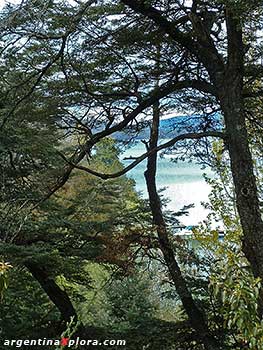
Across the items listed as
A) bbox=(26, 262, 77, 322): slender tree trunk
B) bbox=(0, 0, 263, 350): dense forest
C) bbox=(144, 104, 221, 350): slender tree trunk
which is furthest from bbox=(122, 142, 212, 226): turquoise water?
bbox=(26, 262, 77, 322): slender tree trunk

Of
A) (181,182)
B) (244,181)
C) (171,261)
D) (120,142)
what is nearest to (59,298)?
(171,261)

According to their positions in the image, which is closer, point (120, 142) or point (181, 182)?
point (120, 142)

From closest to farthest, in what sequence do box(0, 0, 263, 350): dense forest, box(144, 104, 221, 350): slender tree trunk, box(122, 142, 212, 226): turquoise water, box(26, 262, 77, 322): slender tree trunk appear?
box(0, 0, 263, 350): dense forest < box(144, 104, 221, 350): slender tree trunk < box(26, 262, 77, 322): slender tree trunk < box(122, 142, 212, 226): turquoise water

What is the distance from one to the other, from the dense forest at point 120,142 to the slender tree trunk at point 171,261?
1 centimetres

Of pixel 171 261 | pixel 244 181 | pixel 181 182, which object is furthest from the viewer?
pixel 181 182

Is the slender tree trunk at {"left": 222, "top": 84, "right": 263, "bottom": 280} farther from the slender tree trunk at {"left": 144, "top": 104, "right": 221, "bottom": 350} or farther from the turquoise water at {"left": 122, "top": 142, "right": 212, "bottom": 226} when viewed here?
the turquoise water at {"left": 122, "top": 142, "right": 212, "bottom": 226}

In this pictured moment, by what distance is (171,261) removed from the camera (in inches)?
167

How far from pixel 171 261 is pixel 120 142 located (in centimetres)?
133

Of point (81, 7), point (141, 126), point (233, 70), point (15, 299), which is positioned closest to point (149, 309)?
point (15, 299)

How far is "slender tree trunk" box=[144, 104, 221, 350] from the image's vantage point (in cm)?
405

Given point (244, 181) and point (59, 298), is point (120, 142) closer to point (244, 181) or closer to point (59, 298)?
point (59, 298)

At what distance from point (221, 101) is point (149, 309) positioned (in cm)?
268

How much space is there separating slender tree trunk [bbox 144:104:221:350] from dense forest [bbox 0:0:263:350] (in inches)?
0.4

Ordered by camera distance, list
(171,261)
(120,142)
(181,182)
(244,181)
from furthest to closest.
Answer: (181,182) → (120,142) → (171,261) → (244,181)
